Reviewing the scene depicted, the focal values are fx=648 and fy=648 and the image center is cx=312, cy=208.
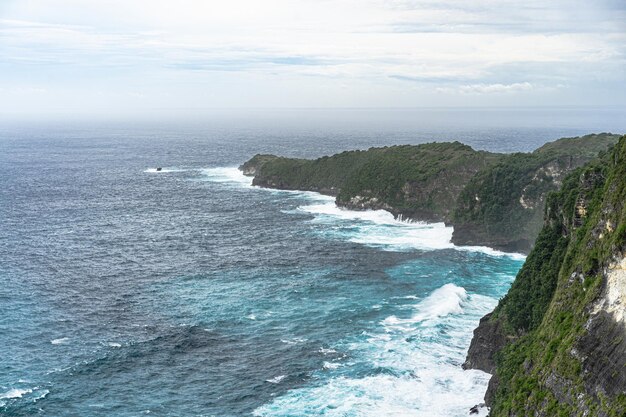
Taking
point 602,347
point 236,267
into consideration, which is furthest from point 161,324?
point 602,347

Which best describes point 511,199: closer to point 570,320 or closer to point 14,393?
point 570,320

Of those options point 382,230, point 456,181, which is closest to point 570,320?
point 382,230

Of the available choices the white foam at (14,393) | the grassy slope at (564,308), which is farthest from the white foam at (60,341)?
the grassy slope at (564,308)

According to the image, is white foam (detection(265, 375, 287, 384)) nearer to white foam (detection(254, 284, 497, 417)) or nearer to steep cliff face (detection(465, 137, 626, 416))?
white foam (detection(254, 284, 497, 417))

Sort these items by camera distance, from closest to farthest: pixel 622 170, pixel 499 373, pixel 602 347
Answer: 1. pixel 602 347
2. pixel 622 170
3. pixel 499 373

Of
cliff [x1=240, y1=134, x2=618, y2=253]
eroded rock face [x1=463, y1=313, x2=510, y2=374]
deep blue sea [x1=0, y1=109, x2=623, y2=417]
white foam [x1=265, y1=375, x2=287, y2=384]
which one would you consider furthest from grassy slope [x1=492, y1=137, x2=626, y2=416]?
cliff [x1=240, y1=134, x2=618, y2=253]

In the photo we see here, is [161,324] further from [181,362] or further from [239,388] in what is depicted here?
[239,388]
